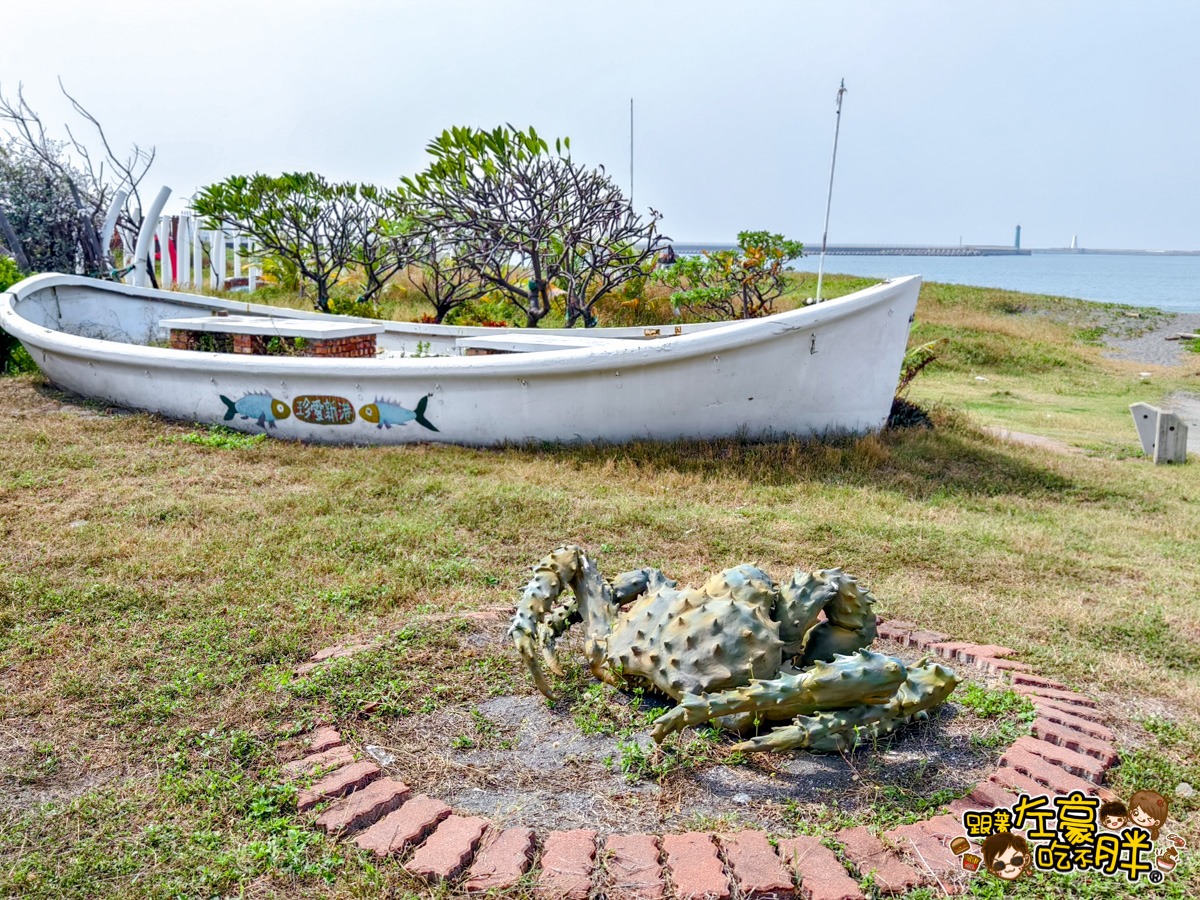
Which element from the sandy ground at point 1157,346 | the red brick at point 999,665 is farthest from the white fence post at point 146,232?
the sandy ground at point 1157,346

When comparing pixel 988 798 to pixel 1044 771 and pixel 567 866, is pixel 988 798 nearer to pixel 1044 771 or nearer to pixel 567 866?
pixel 1044 771

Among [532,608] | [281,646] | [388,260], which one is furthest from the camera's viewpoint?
[388,260]

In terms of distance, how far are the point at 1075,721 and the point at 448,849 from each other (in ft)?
6.77

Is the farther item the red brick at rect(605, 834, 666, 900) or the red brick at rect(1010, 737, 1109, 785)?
the red brick at rect(1010, 737, 1109, 785)

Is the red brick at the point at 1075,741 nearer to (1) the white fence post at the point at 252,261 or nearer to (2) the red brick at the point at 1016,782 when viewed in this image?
(2) the red brick at the point at 1016,782

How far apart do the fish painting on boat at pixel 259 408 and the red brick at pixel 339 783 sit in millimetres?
4842

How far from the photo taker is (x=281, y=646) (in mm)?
3438

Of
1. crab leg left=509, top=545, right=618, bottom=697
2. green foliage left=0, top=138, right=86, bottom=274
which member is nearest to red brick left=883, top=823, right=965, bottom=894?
crab leg left=509, top=545, right=618, bottom=697

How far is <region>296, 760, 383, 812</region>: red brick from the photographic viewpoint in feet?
8.09

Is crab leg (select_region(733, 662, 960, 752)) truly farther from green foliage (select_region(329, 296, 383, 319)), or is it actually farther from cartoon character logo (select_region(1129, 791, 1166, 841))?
green foliage (select_region(329, 296, 383, 319))

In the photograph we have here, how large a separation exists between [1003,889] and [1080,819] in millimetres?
332

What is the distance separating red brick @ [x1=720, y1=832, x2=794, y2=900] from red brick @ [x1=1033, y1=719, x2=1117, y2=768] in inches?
44.0

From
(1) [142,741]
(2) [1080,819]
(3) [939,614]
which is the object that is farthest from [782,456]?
(1) [142,741]

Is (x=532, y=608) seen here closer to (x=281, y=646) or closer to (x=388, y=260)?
(x=281, y=646)
